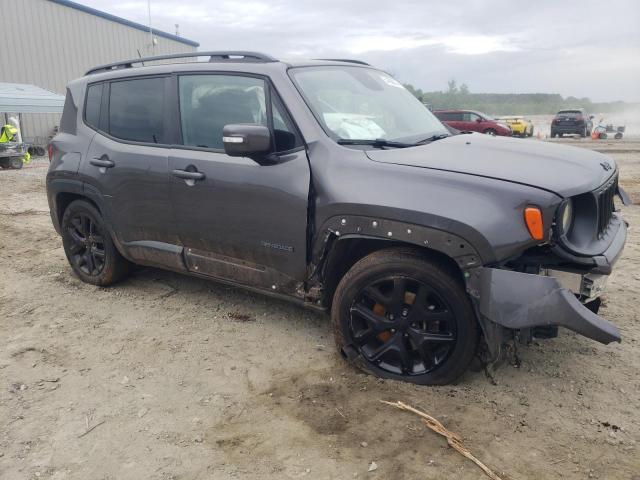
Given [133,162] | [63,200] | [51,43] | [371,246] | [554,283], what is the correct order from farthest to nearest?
[51,43], [63,200], [133,162], [371,246], [554,283]

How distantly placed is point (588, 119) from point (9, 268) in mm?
29570

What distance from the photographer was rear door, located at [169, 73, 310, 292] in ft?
11.0

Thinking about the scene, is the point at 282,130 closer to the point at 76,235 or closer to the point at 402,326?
the point at 402,326

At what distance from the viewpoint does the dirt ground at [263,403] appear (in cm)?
252

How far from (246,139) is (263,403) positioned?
151 cm

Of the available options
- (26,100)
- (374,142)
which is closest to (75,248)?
(374,142)

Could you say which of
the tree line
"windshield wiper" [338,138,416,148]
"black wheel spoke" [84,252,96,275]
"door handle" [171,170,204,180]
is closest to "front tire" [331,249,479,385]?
"windshield wiper" [338,138,416,148]

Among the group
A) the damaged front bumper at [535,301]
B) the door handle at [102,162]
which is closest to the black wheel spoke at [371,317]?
the damaged front bumper at [535,301]

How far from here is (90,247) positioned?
15.8 feet

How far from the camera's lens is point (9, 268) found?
5574 mm

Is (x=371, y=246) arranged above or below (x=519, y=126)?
A: above

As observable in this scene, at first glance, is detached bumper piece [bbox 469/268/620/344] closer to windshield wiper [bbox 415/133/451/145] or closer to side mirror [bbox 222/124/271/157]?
windshield wiper [bbox 415/133/451/145]

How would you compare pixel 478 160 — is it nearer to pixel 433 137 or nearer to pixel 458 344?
pixel 433 137

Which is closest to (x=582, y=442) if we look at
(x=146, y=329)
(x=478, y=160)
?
(x=478, y=160)
